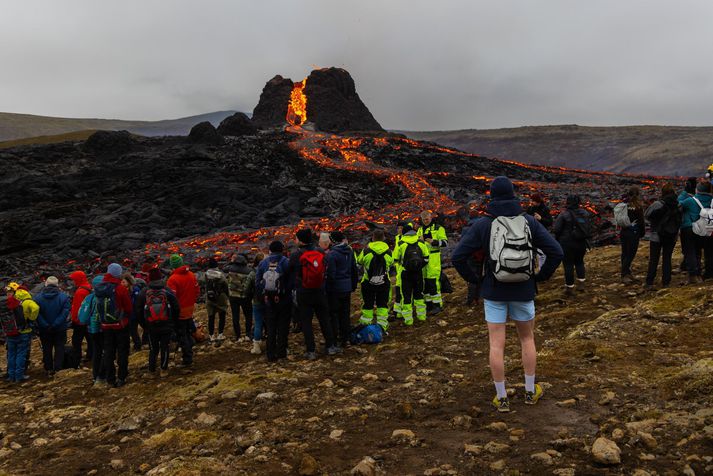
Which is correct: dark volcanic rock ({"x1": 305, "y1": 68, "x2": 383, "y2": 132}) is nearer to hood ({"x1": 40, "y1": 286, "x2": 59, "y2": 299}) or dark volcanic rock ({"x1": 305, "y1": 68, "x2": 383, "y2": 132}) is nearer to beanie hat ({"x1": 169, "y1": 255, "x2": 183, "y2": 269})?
beanie hat ({"x1": 169, "y1": 255, "x2": 183, "y2": 269})

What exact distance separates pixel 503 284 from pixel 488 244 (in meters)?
0.50

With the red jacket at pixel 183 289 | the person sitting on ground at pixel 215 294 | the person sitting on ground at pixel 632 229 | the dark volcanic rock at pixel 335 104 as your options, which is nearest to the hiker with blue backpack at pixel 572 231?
the person sitting on ground at pixel 632 229

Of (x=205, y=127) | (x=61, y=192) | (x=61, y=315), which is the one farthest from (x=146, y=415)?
(x=205, y=127)

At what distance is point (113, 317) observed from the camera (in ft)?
30.2

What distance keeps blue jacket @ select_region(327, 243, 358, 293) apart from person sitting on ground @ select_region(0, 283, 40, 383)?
6807 millimetres

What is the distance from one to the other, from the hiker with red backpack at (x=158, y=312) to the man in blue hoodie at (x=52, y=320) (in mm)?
2417

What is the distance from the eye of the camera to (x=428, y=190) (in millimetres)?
50469

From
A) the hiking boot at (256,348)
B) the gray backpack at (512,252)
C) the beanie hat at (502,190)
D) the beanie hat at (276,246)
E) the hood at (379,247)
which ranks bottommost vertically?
the hiking boot at (256,348)

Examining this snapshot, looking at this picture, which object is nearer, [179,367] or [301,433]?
[301,433]

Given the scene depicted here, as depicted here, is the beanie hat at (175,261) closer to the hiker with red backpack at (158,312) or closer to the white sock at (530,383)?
the hiker with red backpack at (158,312)

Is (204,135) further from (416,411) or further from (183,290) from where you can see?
(416,411)

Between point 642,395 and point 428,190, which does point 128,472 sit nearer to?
point 642,395

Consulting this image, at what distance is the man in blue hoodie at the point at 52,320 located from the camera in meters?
10.9

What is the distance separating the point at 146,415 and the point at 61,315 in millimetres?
5429
